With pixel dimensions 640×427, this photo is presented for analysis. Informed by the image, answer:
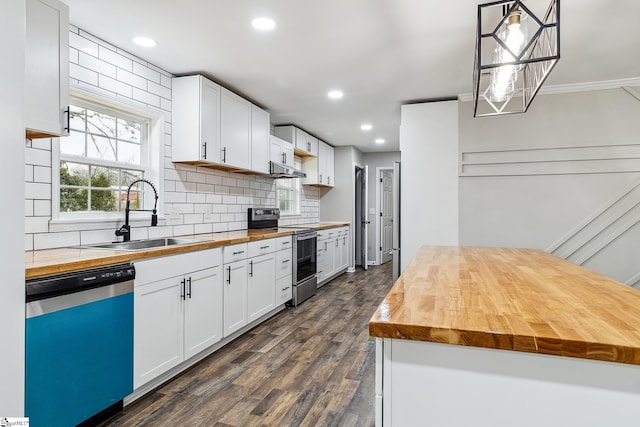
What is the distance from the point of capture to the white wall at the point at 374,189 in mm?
7402

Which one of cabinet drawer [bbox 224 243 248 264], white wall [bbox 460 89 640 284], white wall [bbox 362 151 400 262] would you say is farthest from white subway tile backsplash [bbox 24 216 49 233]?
white wall [bbox 362 151 400 262]

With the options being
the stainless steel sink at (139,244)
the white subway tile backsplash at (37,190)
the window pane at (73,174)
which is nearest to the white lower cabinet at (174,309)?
the stainless steel sink at (139,244)

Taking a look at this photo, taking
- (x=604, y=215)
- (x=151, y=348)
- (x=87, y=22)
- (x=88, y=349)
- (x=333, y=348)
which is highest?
(x=87, y=22)

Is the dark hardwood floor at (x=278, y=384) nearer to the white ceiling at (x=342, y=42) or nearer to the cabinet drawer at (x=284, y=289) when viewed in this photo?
the cabinet drawer at (x=284, y=289)

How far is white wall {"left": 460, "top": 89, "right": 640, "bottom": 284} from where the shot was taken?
11.6 ft

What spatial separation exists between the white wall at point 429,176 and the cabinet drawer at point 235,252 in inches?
74.5

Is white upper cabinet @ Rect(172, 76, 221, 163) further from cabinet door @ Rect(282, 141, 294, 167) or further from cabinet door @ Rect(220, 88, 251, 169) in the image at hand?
cabinet door @ Rect(282, 141, 294, 167)

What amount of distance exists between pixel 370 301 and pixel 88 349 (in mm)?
3336

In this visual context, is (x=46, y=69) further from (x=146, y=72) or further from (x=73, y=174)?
(x=146, y=72)

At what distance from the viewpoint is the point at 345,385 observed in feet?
7.68

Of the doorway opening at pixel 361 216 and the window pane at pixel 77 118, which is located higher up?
the window pane at pixel 77 118

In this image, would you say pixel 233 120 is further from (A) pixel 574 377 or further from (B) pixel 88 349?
(A) pixel 574 377

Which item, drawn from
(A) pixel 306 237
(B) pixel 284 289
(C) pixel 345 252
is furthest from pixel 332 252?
(B) pixel 284 289

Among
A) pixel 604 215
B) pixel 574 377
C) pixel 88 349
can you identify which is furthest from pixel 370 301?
pixel 574 377
